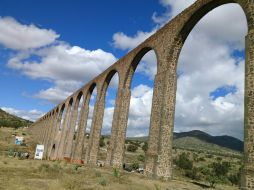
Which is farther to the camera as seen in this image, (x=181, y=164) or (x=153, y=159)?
(x=181, y=164)

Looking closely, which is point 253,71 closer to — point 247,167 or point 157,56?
point 247,167

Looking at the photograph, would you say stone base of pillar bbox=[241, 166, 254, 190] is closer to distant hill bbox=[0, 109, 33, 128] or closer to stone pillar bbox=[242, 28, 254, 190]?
stone pillar bbox=[242, 28, 254, 190]

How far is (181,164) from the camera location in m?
31.4

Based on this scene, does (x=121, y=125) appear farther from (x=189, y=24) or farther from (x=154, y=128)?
(x=189, y=24)

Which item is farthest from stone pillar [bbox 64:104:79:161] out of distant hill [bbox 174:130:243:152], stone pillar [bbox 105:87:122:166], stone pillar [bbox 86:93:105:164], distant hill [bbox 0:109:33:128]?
Result: distant hill [bbox 174:130:243:152]

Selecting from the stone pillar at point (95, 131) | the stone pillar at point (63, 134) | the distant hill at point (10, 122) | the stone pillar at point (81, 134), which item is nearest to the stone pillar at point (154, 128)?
the stone pillar at point (95, 131)

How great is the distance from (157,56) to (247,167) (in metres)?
9.57

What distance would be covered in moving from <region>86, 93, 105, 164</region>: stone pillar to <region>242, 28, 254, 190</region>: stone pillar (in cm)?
1709

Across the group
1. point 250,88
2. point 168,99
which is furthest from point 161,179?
Answer: point 250,88

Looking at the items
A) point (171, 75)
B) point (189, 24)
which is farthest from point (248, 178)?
point (189, 24)

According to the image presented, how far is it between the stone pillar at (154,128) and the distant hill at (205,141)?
291ft

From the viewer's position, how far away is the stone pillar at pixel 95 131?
26.0 meters

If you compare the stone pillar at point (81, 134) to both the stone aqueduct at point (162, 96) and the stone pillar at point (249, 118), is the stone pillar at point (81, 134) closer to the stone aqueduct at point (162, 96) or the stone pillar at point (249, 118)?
the stone aqueduct at point (162, 96)

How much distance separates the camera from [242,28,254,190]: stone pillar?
394 inches
